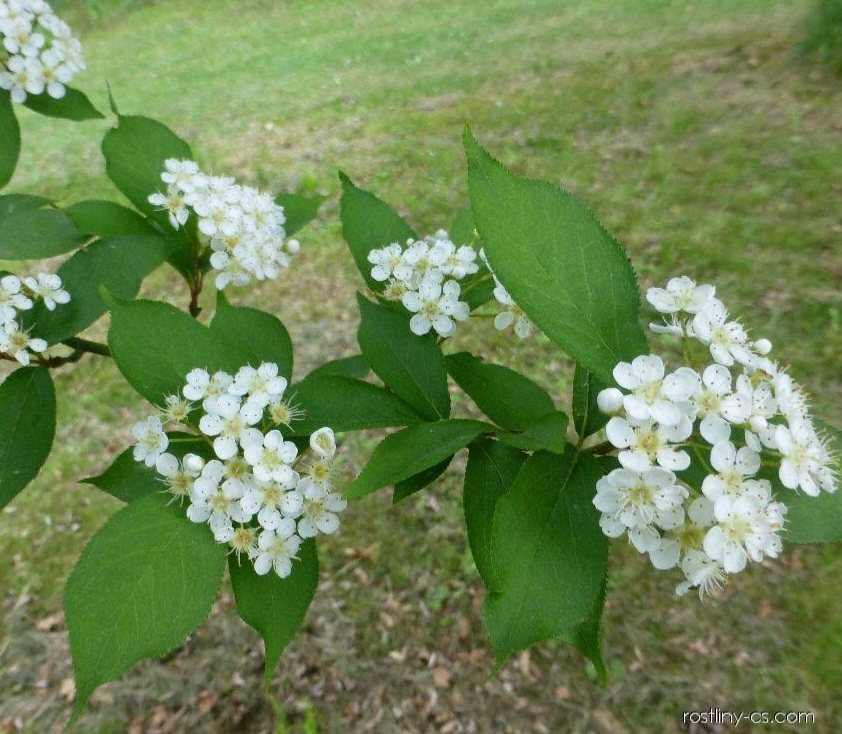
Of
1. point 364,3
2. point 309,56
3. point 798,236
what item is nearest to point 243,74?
point 309,56

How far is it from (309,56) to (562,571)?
9434 mm

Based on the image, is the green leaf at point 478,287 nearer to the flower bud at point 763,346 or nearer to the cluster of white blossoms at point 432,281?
the cluster of white blossoms at point 432,281

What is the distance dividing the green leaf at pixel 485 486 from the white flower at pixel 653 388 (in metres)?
0.23

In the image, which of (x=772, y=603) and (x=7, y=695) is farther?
(x=772, y=603)

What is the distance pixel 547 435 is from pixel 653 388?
0.51 ft

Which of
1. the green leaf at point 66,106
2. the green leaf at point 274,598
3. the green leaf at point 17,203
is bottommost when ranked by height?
the green leaf at point 274,598

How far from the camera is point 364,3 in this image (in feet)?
37.7

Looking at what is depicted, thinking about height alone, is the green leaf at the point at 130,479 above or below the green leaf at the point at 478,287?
below

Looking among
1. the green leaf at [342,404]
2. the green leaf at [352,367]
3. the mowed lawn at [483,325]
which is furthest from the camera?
the mowed lawn at [483,325]

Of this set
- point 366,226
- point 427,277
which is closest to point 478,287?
point 427,277

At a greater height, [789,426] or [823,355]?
[789,426]

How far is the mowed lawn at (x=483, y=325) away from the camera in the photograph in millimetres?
2783

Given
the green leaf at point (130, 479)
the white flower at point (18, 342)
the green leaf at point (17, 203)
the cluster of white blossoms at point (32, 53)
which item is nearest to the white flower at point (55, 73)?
the cluster of white blossoms at point (32, 53)

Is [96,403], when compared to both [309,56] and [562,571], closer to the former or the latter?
[562,571]
